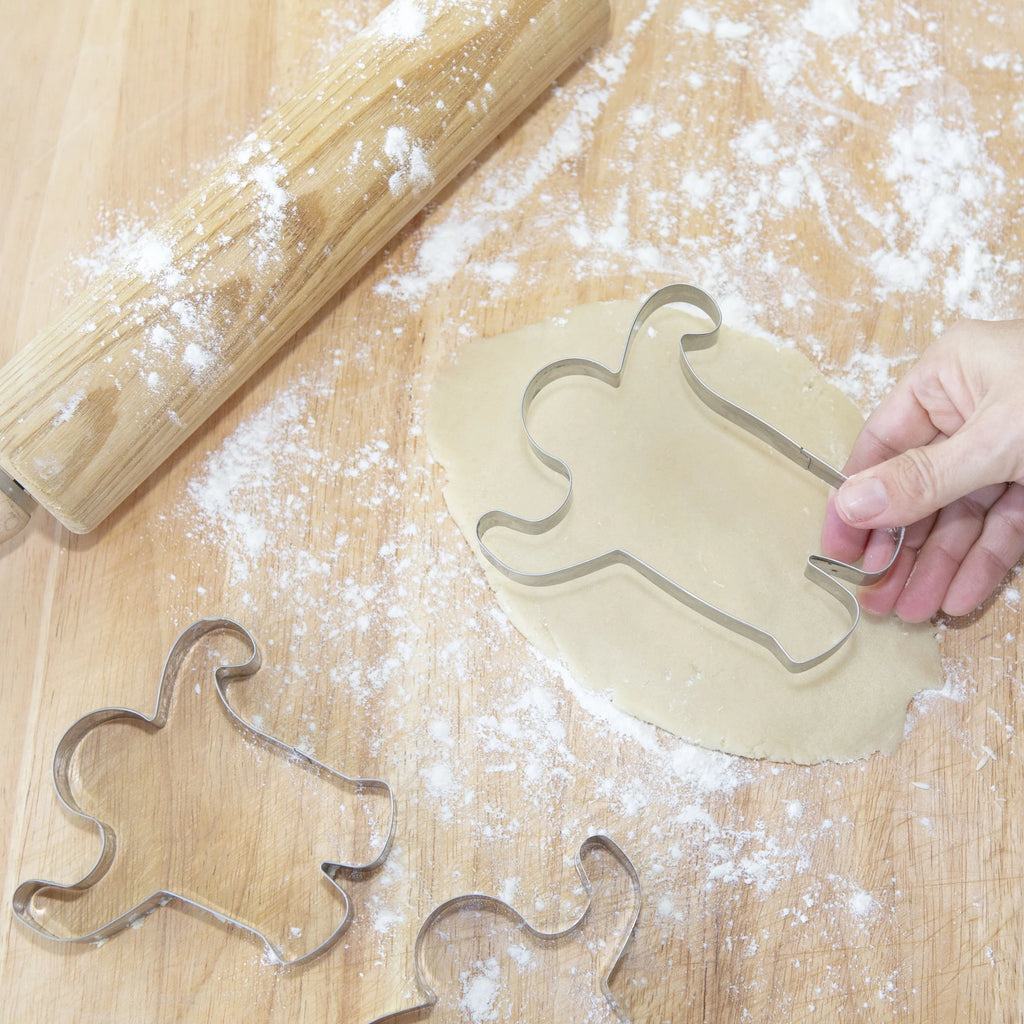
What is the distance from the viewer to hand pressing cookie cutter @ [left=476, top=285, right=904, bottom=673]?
54.2 inches

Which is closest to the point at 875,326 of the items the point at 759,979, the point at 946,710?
the point at 946,710

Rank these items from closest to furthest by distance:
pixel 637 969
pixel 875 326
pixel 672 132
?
pixel 637 969, pixel 875 326, pixel 672 132

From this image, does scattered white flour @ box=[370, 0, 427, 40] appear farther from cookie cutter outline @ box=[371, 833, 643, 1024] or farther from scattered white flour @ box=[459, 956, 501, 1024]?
scattered white flour @ box=[459, 956, 501, 1024]

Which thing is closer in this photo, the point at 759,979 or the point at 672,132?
the point at 759,979

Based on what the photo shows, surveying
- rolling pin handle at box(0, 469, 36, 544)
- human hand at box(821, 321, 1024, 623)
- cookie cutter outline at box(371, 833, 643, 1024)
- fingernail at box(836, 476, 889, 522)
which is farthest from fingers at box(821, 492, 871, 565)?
rolling pin handle at box(0, 469, 36, 544)

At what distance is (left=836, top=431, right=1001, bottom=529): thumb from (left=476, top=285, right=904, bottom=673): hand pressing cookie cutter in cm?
15

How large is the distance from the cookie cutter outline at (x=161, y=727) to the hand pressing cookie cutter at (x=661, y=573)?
1.29 feet

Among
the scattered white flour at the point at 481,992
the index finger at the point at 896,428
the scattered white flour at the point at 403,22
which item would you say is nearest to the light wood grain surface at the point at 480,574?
the scattered white flour at the point at 481,992

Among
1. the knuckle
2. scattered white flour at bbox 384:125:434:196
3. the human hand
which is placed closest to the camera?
the knuckle

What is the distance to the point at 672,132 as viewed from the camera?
1.68 meters

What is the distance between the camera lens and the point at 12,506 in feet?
4.35

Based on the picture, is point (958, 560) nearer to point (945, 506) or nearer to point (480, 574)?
point (945, 506)

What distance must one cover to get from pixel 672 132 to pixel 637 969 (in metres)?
1.37

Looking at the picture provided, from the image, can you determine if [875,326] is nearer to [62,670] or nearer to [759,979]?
[759,979]
